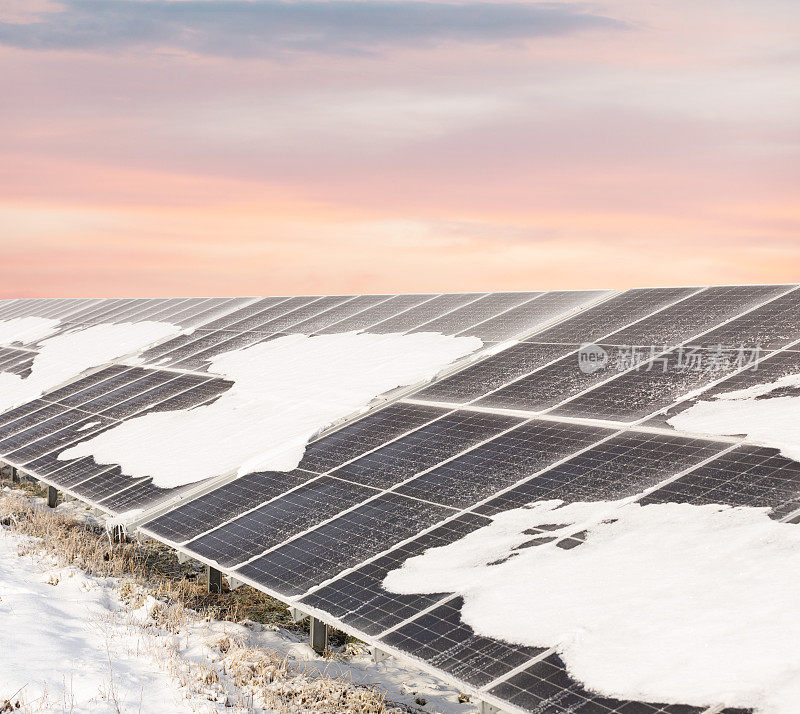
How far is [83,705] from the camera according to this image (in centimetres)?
879

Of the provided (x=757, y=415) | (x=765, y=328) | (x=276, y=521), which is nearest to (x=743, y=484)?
(x=757, y=415)

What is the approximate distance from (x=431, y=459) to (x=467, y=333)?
7286 millimetres

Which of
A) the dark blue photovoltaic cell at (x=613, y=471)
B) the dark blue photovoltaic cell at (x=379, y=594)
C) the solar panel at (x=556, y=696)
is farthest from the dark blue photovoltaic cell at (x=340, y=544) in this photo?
the solar panel at (x=556, y=696)

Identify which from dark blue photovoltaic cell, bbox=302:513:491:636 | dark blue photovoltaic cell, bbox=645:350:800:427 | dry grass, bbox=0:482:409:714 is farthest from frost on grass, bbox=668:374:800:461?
dry grass, bbox=0:482:409:714

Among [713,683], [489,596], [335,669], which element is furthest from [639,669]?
[335,669]

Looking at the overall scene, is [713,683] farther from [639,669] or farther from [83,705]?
[83,705]

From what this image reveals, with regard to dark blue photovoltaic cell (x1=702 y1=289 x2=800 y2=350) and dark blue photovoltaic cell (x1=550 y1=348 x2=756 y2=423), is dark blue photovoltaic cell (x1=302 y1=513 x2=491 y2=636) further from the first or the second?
dark blue photovoltaic cell (x1=702 y1=289 x2=800 y2=350)

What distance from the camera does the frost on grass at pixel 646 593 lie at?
6.34m

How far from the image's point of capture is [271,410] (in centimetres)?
1655

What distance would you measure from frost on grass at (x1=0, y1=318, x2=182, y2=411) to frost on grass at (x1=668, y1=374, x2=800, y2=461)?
20.1 m

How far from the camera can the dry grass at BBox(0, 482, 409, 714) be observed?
9.59 metres

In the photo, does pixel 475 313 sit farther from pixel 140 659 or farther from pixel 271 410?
pixel 140 659

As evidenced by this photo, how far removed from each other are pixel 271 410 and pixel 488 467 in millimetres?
6806

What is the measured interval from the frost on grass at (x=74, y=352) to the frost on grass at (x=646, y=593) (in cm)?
1948
